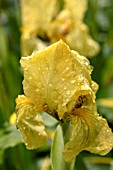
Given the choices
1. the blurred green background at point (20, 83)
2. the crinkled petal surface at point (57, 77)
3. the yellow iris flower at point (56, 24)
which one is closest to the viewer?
the crinkled petal surface at point (57, 77)

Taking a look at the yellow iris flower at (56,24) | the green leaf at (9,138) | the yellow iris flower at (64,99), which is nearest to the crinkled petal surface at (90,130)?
the yellow iris flower at (64,99)

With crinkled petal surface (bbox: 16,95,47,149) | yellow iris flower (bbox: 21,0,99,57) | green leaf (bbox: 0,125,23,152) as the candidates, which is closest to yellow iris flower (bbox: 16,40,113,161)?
crinkled petal surface (bbox: 16,95,47,149)

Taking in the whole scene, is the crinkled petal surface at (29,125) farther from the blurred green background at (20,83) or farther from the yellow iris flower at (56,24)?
the yellow iris flower at (56,24)

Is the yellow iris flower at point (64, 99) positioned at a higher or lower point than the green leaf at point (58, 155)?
higher

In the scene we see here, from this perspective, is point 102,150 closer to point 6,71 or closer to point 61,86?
point 61,86

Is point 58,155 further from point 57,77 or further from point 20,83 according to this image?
point 20,83

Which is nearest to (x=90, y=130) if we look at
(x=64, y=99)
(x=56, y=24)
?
(x=64, y=99)
